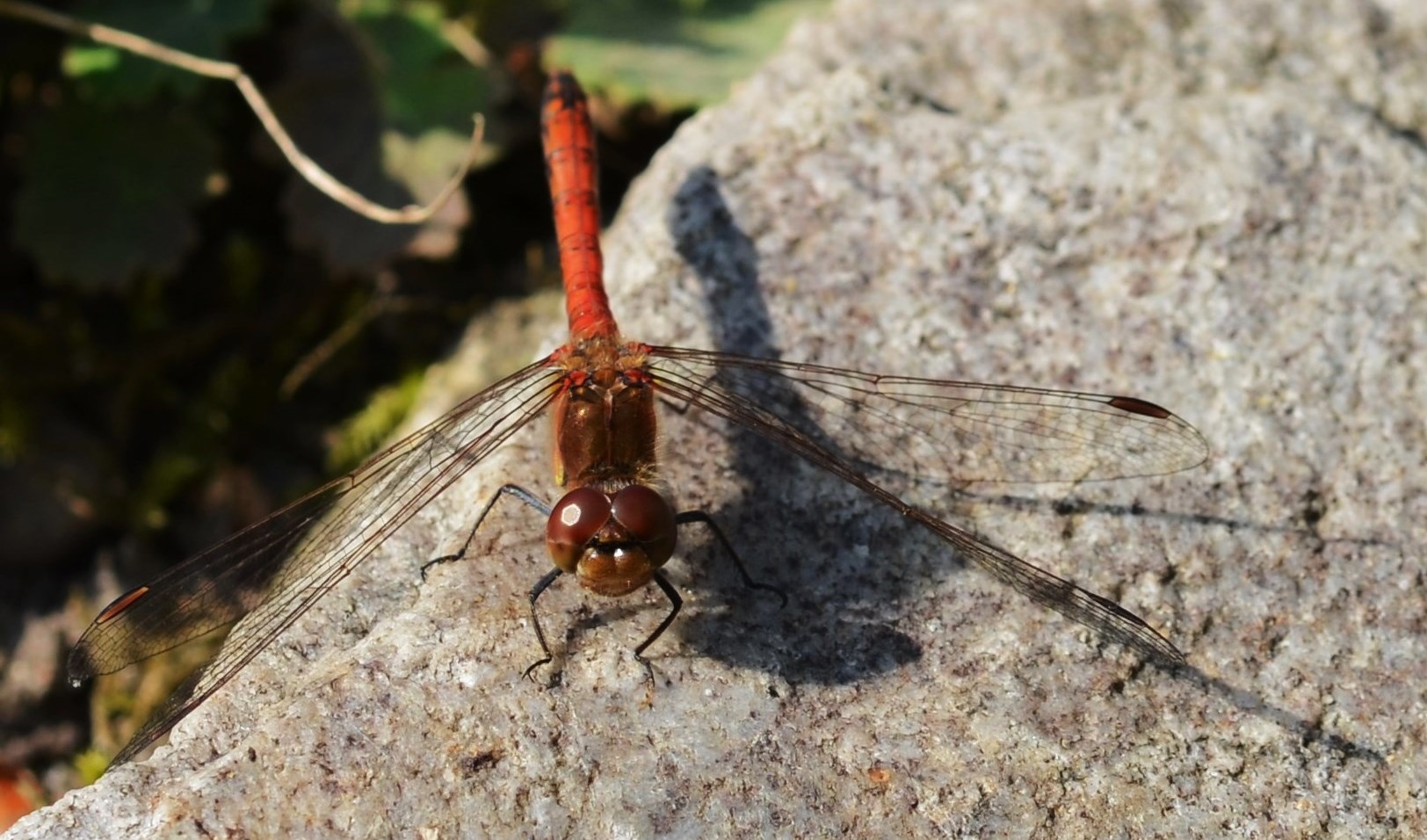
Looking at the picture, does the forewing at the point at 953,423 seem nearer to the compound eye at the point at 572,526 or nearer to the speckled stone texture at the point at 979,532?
the speckled stone texture at the point at 979,532

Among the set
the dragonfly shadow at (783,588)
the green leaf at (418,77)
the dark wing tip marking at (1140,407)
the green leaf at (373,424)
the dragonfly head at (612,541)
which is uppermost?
the green leaf at (418,77)

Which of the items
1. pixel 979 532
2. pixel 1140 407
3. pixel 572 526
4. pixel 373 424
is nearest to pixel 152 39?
pixel 373 424

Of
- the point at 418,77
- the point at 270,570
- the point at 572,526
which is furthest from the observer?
the point at 418,77

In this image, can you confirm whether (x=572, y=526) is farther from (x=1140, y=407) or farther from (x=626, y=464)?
(x=1140, y=407)

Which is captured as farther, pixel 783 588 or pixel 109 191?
pixel 109 191

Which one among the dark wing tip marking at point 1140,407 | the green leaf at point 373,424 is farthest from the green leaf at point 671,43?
the dark wing tip marking at point 1140,407

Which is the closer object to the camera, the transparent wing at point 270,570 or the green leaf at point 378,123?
the transparent wing at point 270,570

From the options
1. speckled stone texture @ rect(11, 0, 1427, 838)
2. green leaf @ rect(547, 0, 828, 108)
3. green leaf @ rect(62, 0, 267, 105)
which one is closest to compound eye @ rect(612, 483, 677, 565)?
speckled stone texture @ rect(11, 0, 1427, 838)
